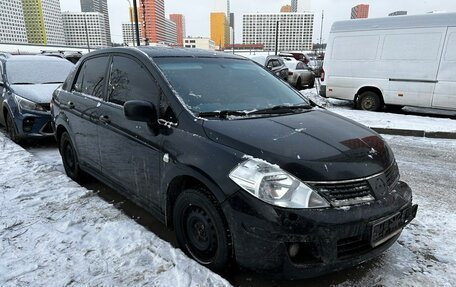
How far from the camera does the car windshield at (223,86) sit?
2.90m

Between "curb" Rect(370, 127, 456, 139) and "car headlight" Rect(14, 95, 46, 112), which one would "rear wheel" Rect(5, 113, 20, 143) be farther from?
"curb" Rect(370, 127, 456, 139)

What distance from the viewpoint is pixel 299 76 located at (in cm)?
1585

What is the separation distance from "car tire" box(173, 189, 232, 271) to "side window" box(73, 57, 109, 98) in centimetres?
179

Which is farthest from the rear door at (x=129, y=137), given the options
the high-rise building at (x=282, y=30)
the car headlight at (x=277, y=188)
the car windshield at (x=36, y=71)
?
the high-rise building at (x=282, y=30)

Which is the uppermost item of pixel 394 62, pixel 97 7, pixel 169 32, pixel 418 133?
pixel 97 7

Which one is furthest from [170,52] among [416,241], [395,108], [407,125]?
[395,108]

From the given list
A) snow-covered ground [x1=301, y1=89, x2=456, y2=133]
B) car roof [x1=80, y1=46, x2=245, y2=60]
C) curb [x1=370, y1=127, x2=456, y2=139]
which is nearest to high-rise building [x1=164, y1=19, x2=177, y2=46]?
snow-covered ground [x1=301, y1=89, x2=456, y2=133]

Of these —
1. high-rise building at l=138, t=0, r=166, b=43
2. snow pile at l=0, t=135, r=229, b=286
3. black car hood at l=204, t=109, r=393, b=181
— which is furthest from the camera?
high-rise building at l=138, t=0, r=166, b=43

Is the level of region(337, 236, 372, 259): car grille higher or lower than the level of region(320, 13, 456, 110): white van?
lower

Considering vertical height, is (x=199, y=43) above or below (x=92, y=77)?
above

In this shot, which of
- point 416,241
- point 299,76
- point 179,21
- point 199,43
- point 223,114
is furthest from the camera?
point 179,21

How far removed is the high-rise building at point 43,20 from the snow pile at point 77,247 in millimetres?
92470

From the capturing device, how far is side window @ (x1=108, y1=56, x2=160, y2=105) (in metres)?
3.04

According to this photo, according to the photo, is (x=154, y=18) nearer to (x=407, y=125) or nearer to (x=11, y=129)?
(x=11, y=129)
